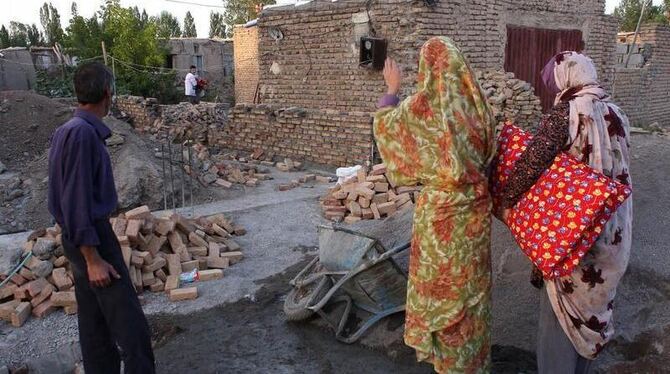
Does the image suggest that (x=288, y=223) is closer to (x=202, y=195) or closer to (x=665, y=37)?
(x=202, y=195)

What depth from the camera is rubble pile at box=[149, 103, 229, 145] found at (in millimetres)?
13609

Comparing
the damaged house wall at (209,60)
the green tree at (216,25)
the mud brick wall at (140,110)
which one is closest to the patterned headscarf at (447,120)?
the mud brick wall at (140,110)

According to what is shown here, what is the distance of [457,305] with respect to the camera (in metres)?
2.80

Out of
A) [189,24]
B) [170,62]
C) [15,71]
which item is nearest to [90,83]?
[15,71]

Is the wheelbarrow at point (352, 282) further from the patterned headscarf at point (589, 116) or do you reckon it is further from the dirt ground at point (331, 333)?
the patterned headscarf at point (589, 116)

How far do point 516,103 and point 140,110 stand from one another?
1136 cm

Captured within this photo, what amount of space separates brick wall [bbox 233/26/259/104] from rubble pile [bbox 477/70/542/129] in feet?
49.1

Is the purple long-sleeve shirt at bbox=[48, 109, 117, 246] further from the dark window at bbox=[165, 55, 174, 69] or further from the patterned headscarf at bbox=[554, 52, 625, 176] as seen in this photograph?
the dark window at bbox=[165, 55, 174, 69]

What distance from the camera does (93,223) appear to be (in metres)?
2.76

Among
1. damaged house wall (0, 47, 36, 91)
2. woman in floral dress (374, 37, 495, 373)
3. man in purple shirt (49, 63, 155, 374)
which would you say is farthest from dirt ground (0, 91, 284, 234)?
damaged house wall (0, 47, 36, 91)

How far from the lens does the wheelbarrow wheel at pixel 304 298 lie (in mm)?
4008

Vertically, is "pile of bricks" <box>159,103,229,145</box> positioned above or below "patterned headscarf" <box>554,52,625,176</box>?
below

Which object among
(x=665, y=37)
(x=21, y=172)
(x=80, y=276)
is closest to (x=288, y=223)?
(x=80, y=276)

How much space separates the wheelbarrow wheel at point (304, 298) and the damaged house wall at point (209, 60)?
69.1 ft
